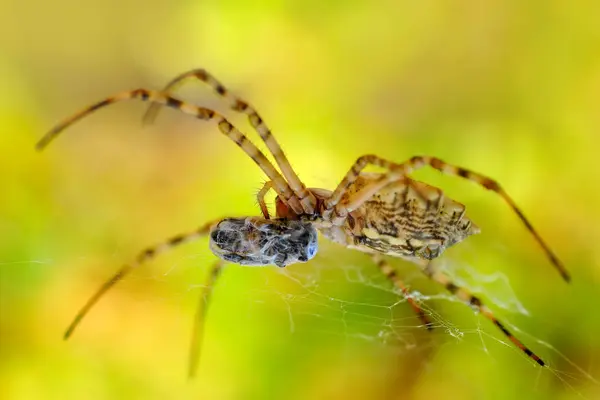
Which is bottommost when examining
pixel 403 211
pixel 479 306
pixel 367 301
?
pixel 367 301

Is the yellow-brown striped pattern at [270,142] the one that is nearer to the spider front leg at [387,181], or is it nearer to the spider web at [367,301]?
the spider front leg at [387,181]

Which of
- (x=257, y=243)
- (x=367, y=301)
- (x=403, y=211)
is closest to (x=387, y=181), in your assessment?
(x=403, y=211)

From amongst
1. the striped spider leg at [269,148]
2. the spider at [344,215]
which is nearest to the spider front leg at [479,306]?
the spider at [344,215]

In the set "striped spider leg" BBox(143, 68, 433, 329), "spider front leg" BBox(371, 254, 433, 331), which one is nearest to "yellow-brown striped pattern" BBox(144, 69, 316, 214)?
"striped spider leg" BBox(143, 68, 433, 329)

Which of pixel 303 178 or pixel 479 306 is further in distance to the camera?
pixel 303 178

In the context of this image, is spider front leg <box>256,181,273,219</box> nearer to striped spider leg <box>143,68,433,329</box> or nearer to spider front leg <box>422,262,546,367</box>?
striped spider leg <box>143,68,433,329</box>

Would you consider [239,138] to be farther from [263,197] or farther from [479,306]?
[479,306]

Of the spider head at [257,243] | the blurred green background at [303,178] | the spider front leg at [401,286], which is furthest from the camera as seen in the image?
the blurred green background at [303,178]
